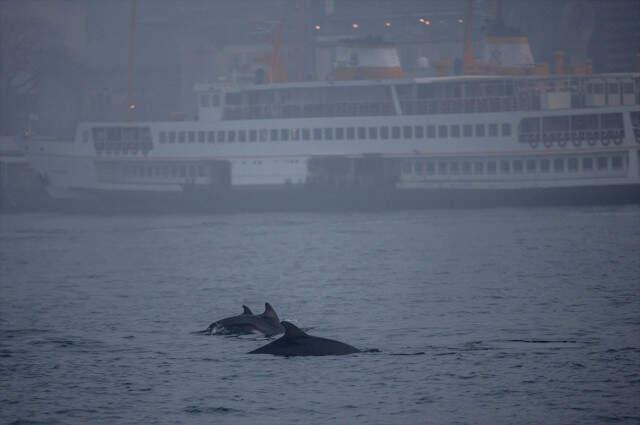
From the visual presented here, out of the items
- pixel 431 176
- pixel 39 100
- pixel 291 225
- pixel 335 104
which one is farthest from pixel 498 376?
→ pixel 39 100

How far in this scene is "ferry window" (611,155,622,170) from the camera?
6267 cm

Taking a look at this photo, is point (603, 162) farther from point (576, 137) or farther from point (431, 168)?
point (431, 168)

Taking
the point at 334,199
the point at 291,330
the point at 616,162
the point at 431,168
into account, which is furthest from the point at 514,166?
the point at 291,330

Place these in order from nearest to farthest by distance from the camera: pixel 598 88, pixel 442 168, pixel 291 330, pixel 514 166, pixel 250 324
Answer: pixel 291 330 < pixel 250 324 < pixel 514 166 < pixel 442 168 < pixel 598 88

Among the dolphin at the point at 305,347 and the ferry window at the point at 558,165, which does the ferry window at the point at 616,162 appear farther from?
the dolphin at the point at 305,347

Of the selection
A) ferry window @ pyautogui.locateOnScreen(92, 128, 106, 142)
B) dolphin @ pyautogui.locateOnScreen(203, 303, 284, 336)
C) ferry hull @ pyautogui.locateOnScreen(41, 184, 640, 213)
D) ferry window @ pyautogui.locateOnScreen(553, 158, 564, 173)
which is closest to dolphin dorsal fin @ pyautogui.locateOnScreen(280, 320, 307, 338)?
dolphin @ pyautogui.locateOnScreen(203, 303, 284, 336)

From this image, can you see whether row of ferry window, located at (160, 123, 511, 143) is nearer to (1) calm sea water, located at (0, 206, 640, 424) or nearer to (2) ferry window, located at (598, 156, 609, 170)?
(2) ferry window, located at (598, 156, 609, 170)

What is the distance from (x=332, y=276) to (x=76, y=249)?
15437 mm

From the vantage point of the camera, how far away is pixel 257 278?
38.4 meters

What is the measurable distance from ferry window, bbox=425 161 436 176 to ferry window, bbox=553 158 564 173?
6730 mm

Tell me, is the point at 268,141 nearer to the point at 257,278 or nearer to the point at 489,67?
the point at 489,67

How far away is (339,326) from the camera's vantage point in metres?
27.0

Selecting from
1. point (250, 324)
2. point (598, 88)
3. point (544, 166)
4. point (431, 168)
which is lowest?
point (431, 168)

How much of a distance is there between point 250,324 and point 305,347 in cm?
269
